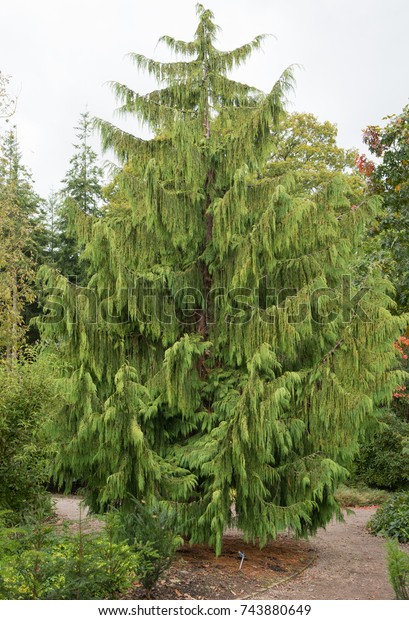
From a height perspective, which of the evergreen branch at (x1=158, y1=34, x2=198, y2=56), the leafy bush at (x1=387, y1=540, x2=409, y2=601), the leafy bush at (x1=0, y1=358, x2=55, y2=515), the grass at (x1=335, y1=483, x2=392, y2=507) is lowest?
the grass at (x1=335, y1=483, x2=392, y2=507)

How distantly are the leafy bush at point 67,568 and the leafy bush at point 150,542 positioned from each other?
129mm

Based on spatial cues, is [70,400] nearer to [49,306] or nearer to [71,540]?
[49,306]

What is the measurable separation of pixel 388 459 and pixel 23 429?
11.8 metres

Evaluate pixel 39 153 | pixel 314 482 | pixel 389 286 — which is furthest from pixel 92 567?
pixel 39 153

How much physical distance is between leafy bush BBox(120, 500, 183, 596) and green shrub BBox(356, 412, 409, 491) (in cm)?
1097

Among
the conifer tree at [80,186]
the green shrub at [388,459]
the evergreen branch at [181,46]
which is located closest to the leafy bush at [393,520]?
the green shrub at [388,459]

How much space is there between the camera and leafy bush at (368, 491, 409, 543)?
35.4 feet

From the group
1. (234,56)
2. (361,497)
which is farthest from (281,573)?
(361,497)

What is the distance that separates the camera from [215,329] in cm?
928

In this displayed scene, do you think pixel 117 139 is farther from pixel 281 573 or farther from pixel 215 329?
pixel 281 573

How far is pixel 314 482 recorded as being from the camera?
823 centimetres

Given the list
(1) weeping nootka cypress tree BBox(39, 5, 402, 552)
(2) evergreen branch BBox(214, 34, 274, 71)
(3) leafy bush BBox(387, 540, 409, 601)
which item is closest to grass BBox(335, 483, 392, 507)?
(1) weeping nootka cypress tree BBox(39, 5, 402, 552)

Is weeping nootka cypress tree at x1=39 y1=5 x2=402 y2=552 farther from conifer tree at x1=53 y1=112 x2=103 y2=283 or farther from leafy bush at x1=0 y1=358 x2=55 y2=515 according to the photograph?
conifer tree at x1=53 y1=112 x2=103 y2=283

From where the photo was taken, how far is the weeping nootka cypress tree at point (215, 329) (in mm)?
7926
